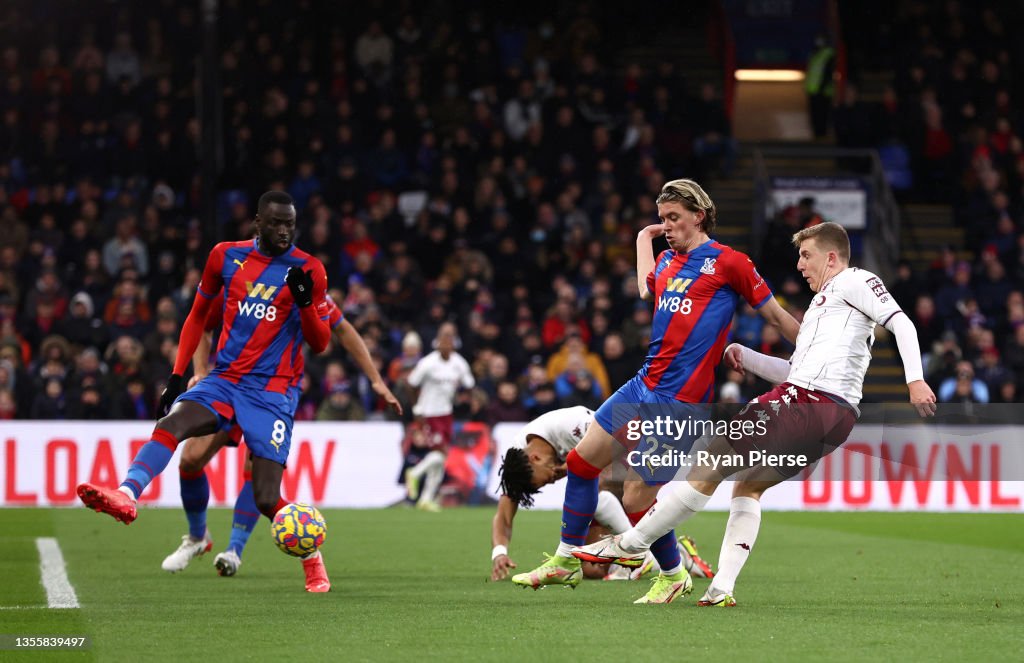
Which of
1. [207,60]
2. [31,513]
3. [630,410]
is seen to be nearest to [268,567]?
[630,410]

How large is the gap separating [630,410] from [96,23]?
61.5ft

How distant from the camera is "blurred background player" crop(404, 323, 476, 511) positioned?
60.6 feet

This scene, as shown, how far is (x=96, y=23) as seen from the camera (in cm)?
2469

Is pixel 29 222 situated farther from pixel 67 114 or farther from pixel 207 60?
pixel 207 60

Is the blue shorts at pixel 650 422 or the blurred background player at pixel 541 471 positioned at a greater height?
the blue shorts at pixel 650 422

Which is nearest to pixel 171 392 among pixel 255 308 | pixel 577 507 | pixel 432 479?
pixel 255 308

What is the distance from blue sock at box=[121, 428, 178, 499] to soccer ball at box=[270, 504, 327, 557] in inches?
26.9

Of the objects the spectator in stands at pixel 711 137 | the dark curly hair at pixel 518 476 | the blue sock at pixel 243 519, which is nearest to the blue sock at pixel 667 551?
the dark curly hair at pixel 518 476

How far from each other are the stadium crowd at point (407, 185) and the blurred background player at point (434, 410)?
1.73 feet

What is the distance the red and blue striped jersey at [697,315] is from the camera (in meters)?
8.10

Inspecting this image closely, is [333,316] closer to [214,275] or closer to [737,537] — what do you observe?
[214,275]

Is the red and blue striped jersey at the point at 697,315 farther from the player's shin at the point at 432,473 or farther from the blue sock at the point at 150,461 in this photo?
the player's shin at the point at 432,473

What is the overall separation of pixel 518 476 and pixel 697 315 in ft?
5.72

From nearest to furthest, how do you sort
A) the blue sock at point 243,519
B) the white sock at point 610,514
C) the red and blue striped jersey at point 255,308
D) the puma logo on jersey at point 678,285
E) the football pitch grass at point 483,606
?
the football pitch grass at point 483,606 < the puma logo on jersey at point 678,285 < the red and blue striped jersey at point 255,308 < the white sock at point 610,514 < the blue sock at point 243,519
